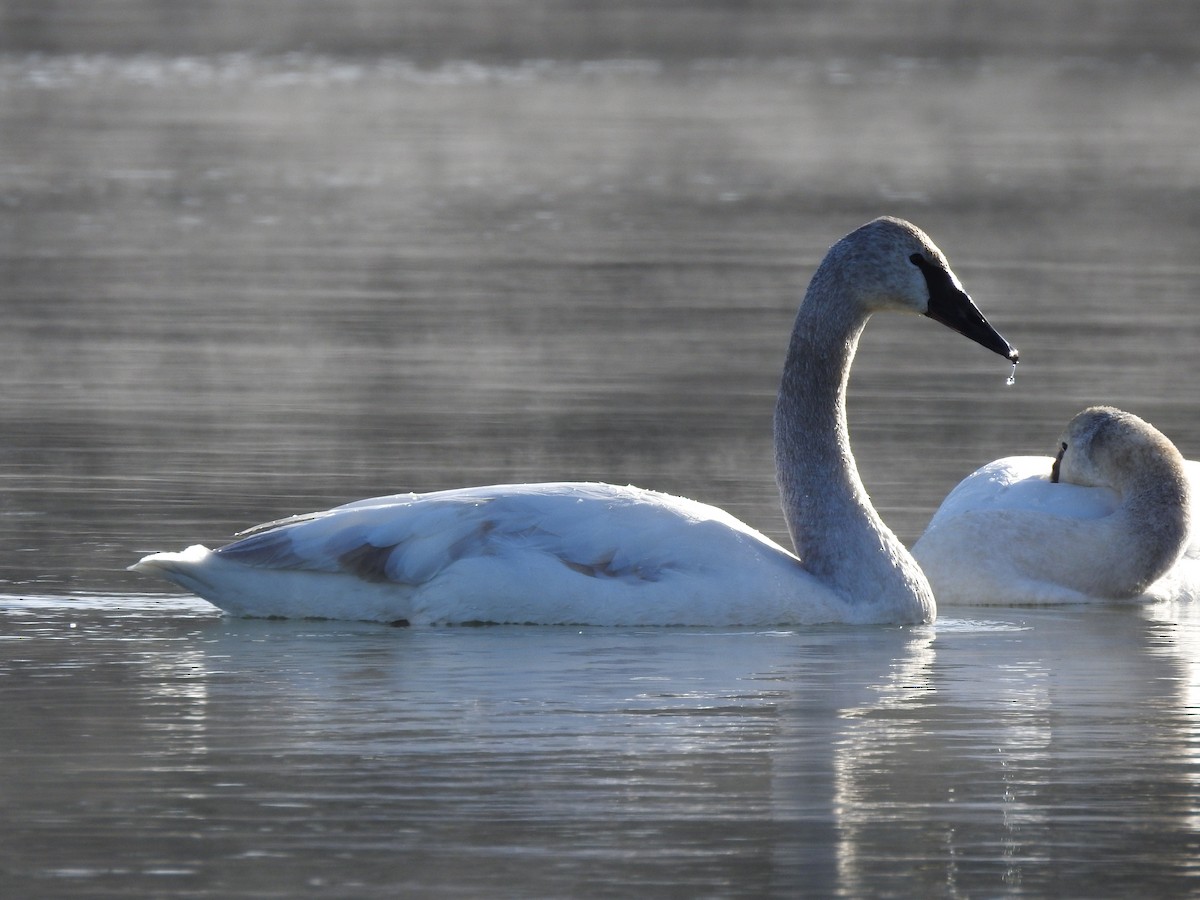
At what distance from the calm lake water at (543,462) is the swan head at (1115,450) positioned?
721 mm

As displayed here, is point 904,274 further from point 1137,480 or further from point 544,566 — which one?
point 544,566

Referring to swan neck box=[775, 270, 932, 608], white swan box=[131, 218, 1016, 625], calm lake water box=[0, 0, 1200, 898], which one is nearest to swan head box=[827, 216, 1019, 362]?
swan neck box=[775, 270, 932, 608]

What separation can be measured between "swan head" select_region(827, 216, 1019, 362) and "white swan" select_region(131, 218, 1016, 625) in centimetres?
93

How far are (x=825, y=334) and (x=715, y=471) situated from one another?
8.82 feet

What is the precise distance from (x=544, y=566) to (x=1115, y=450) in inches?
119

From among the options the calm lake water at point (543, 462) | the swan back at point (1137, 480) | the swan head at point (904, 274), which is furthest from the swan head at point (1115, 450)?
the swan head at point (904, 274)

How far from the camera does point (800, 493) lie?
984 centimetres

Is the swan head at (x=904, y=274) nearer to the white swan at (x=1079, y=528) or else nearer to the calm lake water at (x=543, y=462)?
the white swan at (x=1079, y=528)

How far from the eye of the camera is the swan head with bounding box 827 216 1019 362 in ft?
32.8

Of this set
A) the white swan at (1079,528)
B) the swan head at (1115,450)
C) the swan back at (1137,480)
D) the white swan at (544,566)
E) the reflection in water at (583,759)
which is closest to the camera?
the reflection in water at (583,759)

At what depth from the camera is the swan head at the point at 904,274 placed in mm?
9992

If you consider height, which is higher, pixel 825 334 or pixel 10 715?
pixel 825 334

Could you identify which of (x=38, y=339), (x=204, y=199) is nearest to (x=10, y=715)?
(x=38, y=339)

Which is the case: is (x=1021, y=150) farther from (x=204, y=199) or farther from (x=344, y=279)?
(x=344, y=279)
